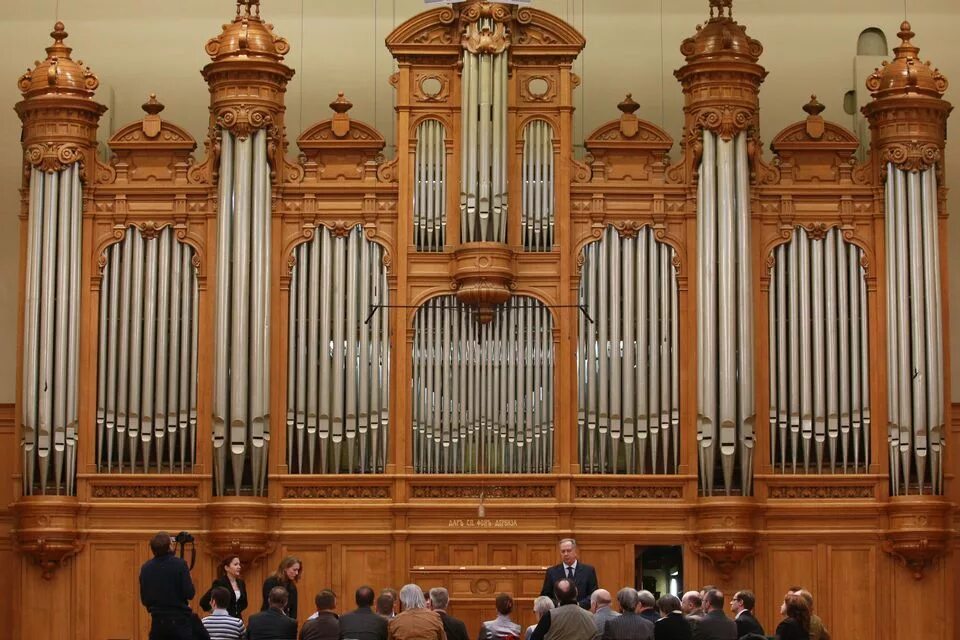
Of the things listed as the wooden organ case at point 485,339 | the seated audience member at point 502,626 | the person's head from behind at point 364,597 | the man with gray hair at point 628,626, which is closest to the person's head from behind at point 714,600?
the man with gray hair at point 628,626

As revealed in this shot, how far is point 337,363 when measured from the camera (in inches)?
766

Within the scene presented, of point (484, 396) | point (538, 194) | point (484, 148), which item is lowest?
point (484, 396)

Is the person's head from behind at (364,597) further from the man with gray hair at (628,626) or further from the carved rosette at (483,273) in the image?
the carved rosette at (483,273)

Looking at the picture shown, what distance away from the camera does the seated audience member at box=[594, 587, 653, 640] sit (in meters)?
14.5

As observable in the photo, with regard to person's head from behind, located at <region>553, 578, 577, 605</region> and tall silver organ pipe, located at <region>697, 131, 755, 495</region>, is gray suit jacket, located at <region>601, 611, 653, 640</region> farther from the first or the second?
tall silver organ pipe, located at <region>697, 131, 755, 495</region>

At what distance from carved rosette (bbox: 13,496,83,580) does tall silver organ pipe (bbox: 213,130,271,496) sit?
4.61ft

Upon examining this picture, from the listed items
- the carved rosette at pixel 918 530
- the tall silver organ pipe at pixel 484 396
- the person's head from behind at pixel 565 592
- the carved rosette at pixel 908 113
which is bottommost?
the person's head from behind at pixel 565 592

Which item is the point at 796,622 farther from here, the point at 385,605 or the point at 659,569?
the point at 659,569

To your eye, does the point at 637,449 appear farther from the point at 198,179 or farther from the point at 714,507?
the point at 198,179

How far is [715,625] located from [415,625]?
2075 mm

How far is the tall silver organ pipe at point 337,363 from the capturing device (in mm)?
19391

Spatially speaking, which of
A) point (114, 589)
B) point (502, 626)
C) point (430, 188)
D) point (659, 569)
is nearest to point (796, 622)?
point (502, 626)

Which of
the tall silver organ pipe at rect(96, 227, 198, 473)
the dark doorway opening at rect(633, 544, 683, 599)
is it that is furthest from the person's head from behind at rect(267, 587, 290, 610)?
the dark doorway opening at rect(633, 544, 683, 599)

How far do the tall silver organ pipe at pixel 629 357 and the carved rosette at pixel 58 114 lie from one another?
4842 millimetres
